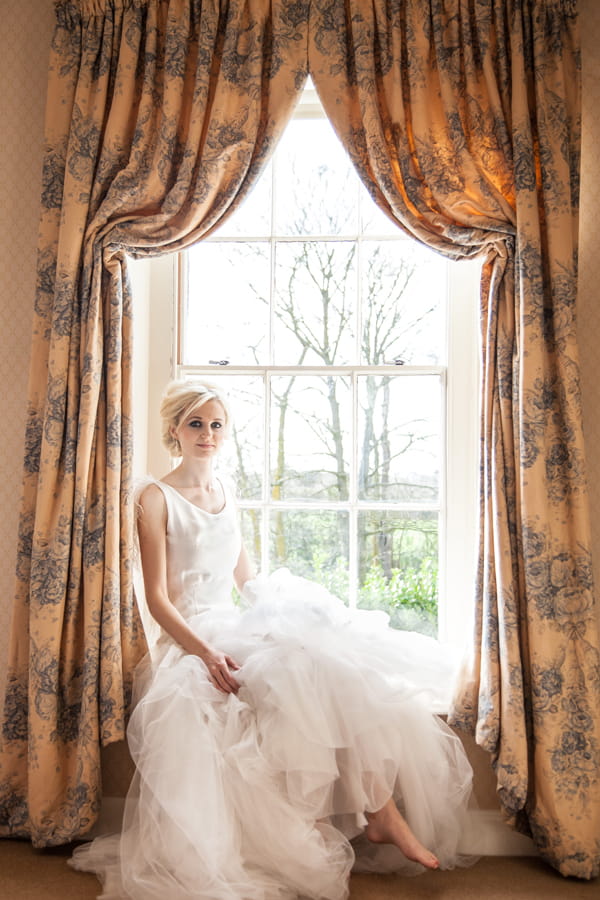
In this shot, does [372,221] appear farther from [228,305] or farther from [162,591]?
[162,591]

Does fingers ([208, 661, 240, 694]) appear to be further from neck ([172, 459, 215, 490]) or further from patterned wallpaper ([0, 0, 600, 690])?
patterned wallpaper ([0, 0, 600, 690])

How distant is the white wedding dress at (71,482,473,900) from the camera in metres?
1.97

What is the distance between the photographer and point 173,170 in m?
2.52

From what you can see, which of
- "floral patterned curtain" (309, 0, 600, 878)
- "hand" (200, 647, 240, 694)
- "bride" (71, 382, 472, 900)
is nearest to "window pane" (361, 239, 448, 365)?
"floral patterned curtain" (309, 0, 600, 878)

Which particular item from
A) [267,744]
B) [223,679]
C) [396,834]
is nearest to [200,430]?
[223,679]

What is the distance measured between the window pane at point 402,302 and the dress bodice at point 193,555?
87 cm

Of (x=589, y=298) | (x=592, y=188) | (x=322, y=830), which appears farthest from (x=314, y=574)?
(x=592, y=188)

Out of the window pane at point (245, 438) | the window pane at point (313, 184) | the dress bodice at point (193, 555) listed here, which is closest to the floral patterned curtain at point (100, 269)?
the dress bodice at point (193, 555)

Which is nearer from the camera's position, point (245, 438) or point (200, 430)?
point (200, 430)

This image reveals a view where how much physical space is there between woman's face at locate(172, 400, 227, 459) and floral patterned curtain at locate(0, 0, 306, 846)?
194mm

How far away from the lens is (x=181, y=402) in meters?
2.56

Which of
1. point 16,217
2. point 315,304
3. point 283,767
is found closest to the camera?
point 283,767

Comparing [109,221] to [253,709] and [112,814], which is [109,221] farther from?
[112,814]

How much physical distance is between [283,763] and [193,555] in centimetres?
76
